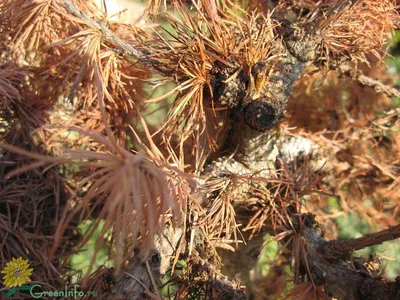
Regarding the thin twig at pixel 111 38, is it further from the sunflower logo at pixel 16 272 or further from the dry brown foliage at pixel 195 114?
the sunflower logo at pixel 16 272

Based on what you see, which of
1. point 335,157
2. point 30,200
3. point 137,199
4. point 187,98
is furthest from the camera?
point 335,157

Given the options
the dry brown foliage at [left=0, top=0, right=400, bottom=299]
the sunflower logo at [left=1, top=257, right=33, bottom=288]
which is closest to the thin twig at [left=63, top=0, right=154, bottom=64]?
the dry brown foliage at [left=0, top=0, right=400, bottom=299]

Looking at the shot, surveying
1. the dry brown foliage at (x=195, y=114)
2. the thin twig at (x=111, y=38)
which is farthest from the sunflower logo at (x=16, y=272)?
the thin twig at (x=111, y=38)

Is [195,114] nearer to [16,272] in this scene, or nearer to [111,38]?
[111,38]

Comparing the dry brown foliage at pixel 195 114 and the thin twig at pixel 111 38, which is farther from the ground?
the thin twig at pixel 111 38

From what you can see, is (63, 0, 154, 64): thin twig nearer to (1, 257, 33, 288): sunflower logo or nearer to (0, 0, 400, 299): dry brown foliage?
(0, 0, 400, 299): dry brown foliage

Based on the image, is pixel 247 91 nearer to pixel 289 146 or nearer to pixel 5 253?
pixel 289 146

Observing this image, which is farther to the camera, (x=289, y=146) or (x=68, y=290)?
(x=289, y=146)

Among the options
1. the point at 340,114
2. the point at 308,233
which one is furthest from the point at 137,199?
the point at 340,114

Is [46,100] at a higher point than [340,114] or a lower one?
higher
